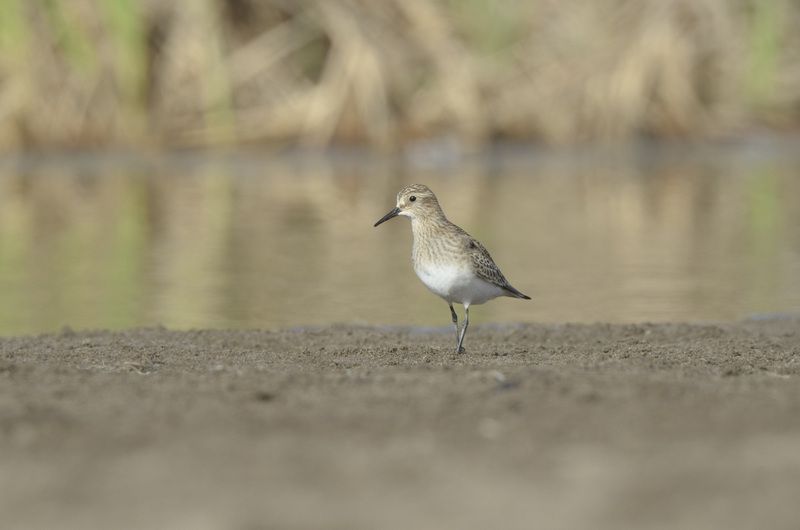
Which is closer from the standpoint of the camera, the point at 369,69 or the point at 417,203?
the point at 417,203

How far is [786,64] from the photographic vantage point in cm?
2342

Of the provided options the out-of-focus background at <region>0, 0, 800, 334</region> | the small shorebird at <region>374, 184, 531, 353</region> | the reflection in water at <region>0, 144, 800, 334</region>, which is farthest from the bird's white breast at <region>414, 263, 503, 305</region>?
the out-of-focus background at <region>0, 0, 800, 334</region>

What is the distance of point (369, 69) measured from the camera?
2019cm

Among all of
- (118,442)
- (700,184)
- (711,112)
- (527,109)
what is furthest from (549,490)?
(711,112)

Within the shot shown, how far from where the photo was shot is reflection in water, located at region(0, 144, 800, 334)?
9.70 meters

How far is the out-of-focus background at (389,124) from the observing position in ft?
46.7

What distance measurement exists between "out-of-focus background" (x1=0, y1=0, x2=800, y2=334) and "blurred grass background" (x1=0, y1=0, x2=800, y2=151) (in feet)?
0.12

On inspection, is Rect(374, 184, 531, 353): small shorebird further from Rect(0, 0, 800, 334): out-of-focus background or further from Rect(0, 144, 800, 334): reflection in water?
Rect(0, 0, 800, 334): out-of-focus background

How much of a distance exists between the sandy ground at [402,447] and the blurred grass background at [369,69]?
14.6m

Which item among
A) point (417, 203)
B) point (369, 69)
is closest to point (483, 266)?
point (417, 203)

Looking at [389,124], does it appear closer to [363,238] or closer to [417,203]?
[363,238]

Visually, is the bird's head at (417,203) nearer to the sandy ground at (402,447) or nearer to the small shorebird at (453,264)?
the small shorebird at (453,264)

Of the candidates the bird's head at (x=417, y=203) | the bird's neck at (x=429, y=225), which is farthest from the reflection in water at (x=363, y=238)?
the bird's neck at (x=429, y=225)

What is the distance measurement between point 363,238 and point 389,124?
308 inches
